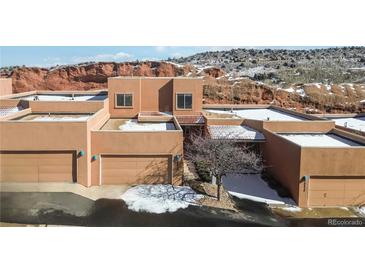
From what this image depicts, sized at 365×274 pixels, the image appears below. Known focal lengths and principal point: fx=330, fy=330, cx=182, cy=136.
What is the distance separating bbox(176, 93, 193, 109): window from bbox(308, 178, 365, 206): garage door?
38.1 ft

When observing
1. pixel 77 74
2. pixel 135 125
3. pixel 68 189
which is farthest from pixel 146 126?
pixel 77 74

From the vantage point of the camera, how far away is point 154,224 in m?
12.9

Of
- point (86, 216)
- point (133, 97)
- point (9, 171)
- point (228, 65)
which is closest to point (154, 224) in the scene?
point (86, 216)

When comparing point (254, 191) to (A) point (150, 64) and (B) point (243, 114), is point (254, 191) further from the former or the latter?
(A) point (150, 64)

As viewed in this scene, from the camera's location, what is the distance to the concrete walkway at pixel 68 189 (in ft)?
51.9

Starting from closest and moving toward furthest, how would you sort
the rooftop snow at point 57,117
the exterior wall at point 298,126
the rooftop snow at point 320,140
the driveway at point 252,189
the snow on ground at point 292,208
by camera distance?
the snow on ground at point 292,208
the driveway at point 252,189
the rooftop snow at point 320,140
the exterior wall at point 298,126
the rooftop snow at point 57,117

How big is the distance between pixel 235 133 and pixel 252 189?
4.10 m

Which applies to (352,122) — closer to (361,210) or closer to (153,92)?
(361,210)

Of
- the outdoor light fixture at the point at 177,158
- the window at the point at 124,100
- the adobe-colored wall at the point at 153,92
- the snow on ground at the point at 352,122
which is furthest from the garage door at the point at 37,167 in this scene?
the snow on ground at the point at 352,122

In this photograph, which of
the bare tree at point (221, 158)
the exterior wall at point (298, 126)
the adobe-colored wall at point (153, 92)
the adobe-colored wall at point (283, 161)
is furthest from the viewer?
the adobe-colored wall at point (153, 92)

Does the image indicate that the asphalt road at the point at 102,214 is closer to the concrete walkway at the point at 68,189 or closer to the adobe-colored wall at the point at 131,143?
the concrete walkway at the point at 68,189

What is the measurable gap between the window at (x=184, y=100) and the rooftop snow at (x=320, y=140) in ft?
25.7

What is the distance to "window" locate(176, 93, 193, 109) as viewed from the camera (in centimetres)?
2416

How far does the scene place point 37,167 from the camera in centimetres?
1634
